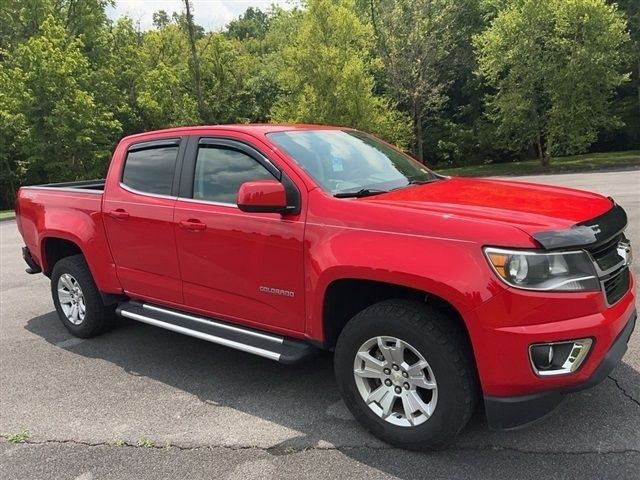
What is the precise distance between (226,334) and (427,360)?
1543 millimetres

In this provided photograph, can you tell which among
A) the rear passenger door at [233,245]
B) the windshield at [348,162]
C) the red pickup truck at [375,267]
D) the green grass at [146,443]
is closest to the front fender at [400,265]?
the red pickup truck at [375,267]

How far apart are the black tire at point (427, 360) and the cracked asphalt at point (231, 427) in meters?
0.12

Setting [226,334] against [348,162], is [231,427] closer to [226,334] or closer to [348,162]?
[226,334]

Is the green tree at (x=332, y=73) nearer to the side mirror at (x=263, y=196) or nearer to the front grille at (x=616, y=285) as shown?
the side mirror at (x=263, y=196)

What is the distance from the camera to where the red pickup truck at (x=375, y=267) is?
9.08ft

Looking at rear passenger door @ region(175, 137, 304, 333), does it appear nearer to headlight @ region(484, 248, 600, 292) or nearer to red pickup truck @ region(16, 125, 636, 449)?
red pickup truck @ region(16, 125, 636, 449)

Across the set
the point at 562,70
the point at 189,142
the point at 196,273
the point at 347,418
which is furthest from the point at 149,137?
the point at 562,70

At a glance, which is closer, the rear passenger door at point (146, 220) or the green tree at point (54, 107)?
the rear passenger door at point (146, 220)

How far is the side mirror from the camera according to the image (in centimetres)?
336

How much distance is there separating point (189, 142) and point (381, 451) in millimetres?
2605

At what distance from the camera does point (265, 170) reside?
3805mm

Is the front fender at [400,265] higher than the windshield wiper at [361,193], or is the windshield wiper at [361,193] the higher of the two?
the windshield wiper at [361,193]

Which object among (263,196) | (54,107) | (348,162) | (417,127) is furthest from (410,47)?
(263,196)

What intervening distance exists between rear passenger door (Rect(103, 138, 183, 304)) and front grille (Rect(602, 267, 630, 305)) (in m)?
2.88
